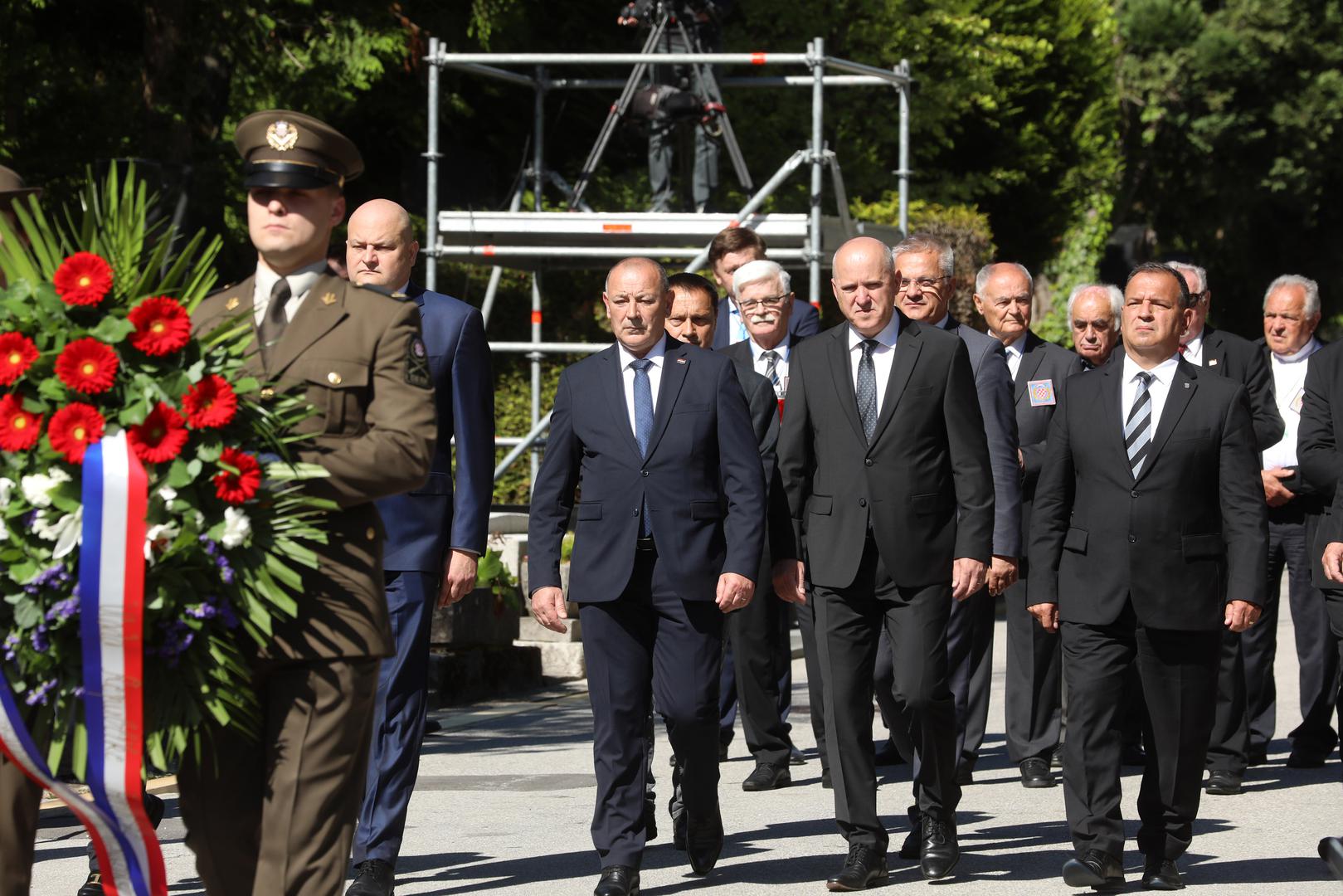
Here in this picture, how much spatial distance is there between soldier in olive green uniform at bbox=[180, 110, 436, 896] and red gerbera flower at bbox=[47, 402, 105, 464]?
1.32ft

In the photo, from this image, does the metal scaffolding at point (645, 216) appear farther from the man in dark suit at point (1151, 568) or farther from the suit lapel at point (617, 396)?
the man in dark suit at point (1151, 568)

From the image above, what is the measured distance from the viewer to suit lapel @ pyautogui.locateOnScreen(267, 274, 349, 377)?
4738mm

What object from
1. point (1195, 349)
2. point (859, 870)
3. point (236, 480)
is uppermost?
point (1195, 349)

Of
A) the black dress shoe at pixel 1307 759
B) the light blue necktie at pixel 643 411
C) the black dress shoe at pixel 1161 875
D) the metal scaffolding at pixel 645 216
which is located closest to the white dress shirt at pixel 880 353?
the light blue necktie at pixel 643 411

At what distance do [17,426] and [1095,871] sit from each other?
4.09 metres

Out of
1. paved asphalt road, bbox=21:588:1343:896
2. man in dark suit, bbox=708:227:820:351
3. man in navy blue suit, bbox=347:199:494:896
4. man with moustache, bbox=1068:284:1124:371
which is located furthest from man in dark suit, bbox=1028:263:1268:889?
man in dark suit, bbox=708:227:820:351

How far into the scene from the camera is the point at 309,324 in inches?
187

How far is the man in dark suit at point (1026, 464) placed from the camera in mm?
9805

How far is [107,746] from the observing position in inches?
168

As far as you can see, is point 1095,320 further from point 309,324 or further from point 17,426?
point 17,426

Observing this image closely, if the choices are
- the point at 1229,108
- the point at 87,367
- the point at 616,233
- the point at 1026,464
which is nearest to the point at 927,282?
the point at 1026,464

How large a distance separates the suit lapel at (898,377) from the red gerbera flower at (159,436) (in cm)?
355

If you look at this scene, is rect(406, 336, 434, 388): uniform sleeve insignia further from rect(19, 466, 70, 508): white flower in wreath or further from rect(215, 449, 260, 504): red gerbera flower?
rect(19, 466, 70, 508): white flower in wreath

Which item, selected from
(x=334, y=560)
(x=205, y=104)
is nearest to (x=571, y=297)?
(x=205, y=104)
